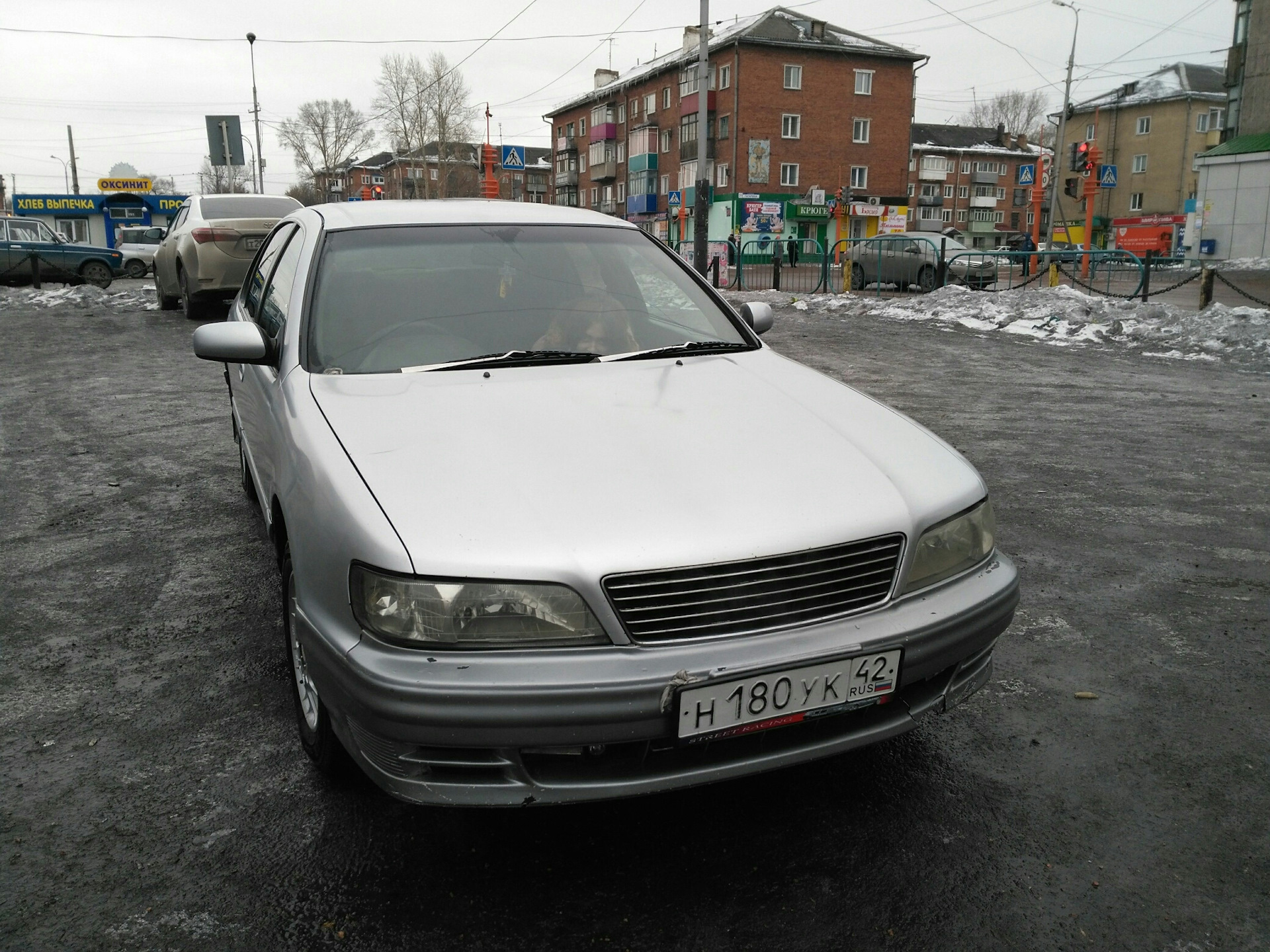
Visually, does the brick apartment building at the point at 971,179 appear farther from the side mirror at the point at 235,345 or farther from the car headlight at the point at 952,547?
the car headlight at the point at 952,547

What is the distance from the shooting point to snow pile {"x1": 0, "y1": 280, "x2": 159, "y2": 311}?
16.1 meters

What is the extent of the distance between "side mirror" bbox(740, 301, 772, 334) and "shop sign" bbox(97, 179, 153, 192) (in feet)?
190

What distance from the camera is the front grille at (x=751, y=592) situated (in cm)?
194

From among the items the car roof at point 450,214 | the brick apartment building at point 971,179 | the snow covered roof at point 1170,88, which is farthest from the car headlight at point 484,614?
the brick apartment building at point 971,179

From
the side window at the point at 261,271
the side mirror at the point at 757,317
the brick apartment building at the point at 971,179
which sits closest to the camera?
the side mirror at the point at 757,317

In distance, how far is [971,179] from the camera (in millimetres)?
80250

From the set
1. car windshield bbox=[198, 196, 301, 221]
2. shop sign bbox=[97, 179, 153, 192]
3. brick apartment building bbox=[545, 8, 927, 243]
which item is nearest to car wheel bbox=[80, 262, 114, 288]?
car windshield bbox=[198, 196, 301, 221]

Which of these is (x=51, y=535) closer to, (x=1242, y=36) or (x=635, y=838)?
(x=635, y=838)

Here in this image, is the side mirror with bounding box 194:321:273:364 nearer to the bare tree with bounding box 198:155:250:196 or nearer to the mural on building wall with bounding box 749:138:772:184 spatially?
the mural on building wall with bounding box 749:138:772:184

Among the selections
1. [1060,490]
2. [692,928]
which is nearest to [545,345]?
[692,928]

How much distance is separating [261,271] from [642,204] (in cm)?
5934

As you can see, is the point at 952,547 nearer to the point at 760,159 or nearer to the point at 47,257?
the point at 47,257

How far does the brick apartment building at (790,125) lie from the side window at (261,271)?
4447cm

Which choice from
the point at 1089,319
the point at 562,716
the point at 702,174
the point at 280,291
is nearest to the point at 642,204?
the point at 702,174
